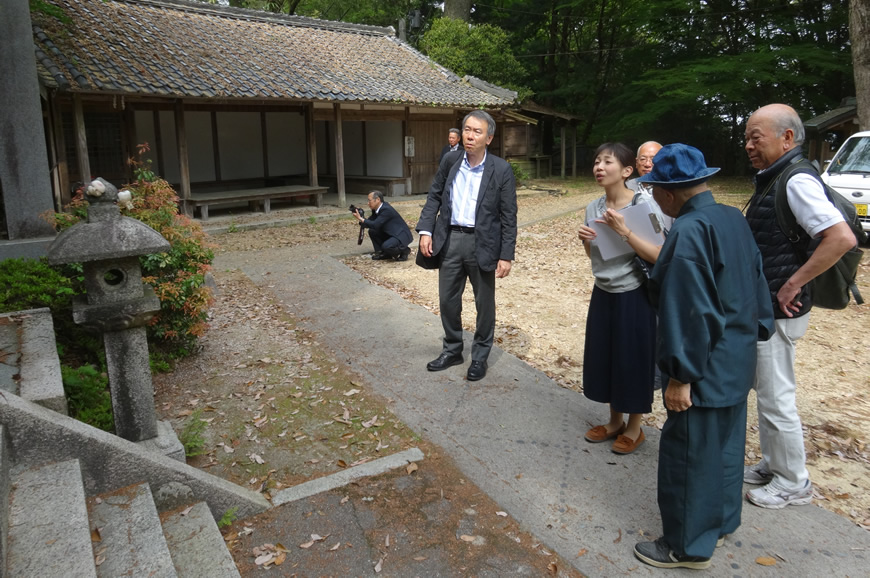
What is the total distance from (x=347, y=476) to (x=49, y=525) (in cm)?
153

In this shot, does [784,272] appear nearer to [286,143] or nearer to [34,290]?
[34,290]

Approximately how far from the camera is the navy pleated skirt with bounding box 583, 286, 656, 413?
3.61m

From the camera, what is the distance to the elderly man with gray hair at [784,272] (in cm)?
306

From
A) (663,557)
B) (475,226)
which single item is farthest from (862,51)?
(663,557)

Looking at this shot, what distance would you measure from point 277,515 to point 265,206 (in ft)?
40.9

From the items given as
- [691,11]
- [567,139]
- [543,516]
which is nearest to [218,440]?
[543,516]

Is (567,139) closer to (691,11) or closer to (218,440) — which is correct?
(691,11)

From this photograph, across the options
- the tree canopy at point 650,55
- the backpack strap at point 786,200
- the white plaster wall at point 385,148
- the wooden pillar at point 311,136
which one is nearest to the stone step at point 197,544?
the backpack strap at point 786,200

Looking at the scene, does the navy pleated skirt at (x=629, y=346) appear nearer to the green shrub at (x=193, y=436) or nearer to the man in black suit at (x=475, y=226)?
the man in black suit at (x=475, y=226)

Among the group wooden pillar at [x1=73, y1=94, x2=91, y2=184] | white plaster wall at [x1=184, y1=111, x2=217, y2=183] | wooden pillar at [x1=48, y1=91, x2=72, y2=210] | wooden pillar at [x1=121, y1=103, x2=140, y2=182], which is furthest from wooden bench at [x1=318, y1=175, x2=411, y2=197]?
wooden pillar at [x1=48, y1=91, x2=72, y2=210]

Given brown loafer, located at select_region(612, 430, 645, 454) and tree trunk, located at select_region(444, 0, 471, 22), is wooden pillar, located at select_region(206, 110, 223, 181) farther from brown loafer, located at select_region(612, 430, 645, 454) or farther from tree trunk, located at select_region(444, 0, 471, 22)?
brown loafer, located at select_region(612, 430, 645, 454)

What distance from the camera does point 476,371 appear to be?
16.3 feet

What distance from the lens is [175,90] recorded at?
11.8m

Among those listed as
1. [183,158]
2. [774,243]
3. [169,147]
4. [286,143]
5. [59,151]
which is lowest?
[774,243]
